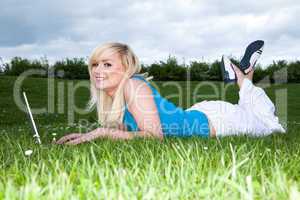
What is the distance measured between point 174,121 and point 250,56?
1.50 meters

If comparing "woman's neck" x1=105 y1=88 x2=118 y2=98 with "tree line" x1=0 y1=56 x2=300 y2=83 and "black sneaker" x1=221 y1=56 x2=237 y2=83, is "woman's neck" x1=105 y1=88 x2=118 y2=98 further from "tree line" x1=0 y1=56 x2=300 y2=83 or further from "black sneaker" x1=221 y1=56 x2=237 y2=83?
"tree line" x1=0 y1=56 x2=300 y2=83

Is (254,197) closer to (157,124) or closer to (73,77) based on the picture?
(157,124)

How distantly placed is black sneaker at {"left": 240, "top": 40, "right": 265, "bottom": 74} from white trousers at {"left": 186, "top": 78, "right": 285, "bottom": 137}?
0.19 meters

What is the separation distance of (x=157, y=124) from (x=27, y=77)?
667 inches

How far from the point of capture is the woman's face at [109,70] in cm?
523

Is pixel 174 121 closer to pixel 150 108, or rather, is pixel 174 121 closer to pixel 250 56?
pixel 150 108

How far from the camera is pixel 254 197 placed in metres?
2.03

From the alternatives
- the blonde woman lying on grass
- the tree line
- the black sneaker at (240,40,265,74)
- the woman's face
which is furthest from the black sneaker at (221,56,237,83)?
the tree line

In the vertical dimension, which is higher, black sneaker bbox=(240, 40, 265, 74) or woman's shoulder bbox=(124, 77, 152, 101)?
black sneaker bbox=(240, 40, 265, 74)

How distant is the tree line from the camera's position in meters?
19.2

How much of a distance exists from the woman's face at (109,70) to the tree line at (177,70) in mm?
13757

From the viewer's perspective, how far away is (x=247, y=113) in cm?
607

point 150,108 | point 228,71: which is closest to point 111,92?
point 150,108

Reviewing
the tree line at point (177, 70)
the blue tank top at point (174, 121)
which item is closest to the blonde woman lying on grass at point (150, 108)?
the blue tank top at point (174, 121)
